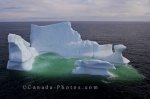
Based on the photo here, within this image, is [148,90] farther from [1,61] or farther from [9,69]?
[1,61]

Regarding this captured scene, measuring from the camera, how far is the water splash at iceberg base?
98.5ft

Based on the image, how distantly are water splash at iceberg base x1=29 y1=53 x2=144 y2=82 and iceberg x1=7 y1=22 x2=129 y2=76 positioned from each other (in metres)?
0.97

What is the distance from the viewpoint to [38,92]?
85.1 feet

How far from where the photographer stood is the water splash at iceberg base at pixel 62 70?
30.0 metres

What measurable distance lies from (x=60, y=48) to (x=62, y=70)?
26.3 feet

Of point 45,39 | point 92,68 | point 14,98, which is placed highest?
point 45,39

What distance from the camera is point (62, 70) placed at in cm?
3238

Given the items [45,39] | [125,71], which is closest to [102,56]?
[125,71]

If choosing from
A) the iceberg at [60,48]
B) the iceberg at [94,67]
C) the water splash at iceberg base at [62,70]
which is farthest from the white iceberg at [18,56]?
the iceberg at [94,67]

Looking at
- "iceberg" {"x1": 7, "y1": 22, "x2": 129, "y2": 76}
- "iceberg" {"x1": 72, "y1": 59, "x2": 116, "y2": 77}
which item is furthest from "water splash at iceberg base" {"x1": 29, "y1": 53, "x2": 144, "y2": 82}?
"iceberg" {"x1": 7, "y1": 22, "x2": 129, "y2": 76}

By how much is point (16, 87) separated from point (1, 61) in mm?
13793

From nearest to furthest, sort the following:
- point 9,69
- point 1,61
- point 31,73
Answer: point 31,73, point 9,69, point 1,61
